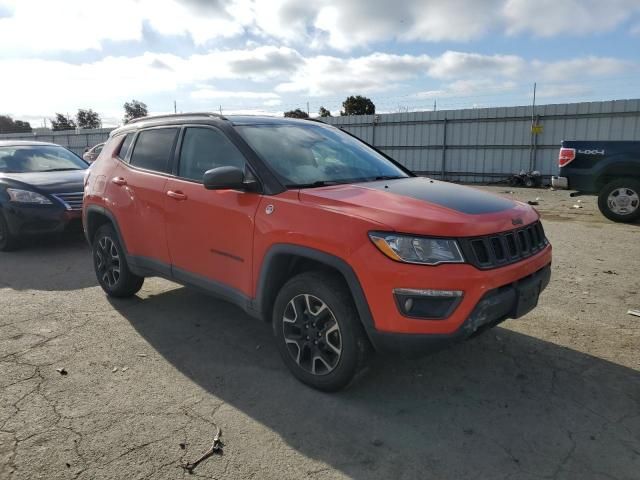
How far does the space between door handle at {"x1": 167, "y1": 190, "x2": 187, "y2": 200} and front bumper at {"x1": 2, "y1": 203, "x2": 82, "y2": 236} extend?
4.00 m

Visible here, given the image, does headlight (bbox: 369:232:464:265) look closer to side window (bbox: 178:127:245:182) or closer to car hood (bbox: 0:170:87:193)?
side window (bbox: 178:127:245:182)

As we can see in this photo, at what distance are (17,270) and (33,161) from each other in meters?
2.70

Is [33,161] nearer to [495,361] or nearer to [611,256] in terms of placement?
[495,361]

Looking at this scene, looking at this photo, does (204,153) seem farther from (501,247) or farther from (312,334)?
(501,247)

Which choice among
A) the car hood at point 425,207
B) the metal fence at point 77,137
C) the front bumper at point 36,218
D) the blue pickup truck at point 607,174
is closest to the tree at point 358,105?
the metal fence at point 77,137

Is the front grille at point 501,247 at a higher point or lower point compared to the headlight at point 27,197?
higher

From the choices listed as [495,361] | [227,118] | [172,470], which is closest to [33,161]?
[227,118]

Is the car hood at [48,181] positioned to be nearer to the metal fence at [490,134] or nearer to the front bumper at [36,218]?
the front bumper at [36,218]

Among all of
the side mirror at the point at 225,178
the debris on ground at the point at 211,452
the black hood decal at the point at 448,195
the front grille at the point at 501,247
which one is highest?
the side mirror at the point at 225,178

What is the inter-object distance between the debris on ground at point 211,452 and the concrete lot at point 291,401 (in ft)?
0.11

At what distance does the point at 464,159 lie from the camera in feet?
64.2

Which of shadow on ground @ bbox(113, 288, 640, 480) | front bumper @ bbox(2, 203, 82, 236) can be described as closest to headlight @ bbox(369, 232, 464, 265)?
shadow on ground @ bbox(113, 288, 640, 480)

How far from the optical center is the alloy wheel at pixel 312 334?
116 inches

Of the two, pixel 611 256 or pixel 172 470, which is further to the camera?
pixel 611 256
